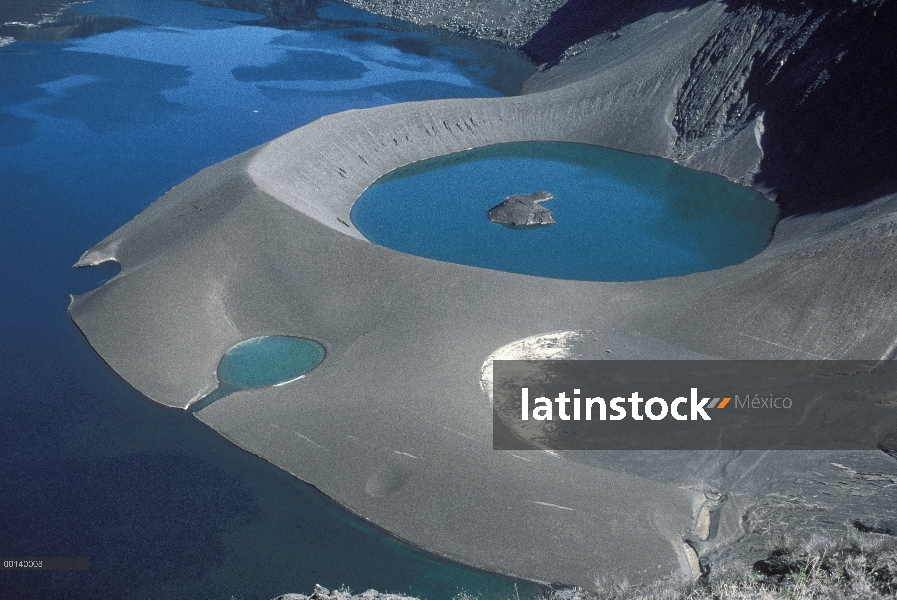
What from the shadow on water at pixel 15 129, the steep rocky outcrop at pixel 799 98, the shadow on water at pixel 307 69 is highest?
the steep rocky outcrop at pixel 799 98

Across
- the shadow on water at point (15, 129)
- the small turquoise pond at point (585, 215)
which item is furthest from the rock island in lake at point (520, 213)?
the shadow on water at point (15, 129)

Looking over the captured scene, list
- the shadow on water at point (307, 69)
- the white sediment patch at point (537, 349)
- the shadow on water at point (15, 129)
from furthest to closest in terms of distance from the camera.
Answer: the shadow on water at point (307, 69) < the shadow on water at point (15, 129) < the white sediment patch at point (537, 349)

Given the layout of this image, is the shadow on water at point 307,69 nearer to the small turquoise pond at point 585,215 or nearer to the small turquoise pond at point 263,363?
the small turquoise pond at point 585,215

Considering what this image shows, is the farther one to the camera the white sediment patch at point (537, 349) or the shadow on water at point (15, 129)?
the shadow on water at point (15, 129)

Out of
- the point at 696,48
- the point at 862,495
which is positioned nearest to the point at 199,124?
the point at 696,48

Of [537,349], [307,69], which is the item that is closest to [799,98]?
[537,349]

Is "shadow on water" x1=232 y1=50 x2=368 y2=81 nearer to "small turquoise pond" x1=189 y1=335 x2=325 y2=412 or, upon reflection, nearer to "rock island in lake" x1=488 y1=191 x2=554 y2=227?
"rock island in lake" x1=488 y1=191 x2=554 y2=227
